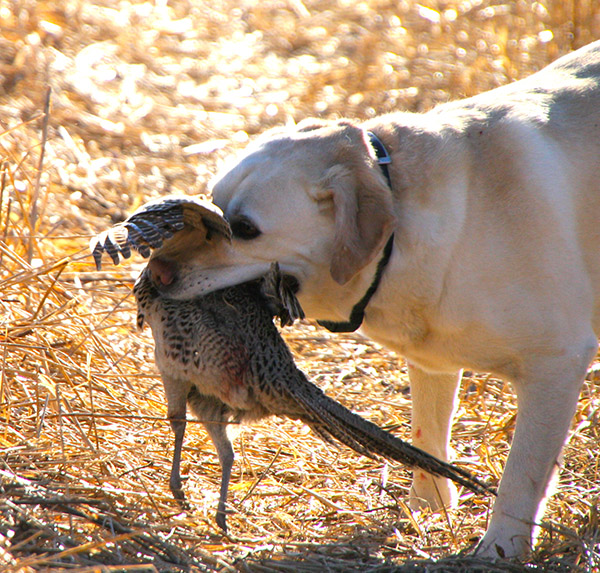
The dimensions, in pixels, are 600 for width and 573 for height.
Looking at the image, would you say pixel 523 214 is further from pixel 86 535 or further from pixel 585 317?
pixel 86 535

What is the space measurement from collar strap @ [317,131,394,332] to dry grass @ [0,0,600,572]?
0.68 meters

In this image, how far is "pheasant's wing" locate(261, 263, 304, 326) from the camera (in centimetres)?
266

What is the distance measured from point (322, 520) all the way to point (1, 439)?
1157 millimetres

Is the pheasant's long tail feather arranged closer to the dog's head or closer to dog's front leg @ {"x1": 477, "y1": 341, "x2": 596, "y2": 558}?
dog's front leg @ {"x1": 477, "y1": 341, "x2": 596, "y2": 558}

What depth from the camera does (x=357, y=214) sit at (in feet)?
8.89

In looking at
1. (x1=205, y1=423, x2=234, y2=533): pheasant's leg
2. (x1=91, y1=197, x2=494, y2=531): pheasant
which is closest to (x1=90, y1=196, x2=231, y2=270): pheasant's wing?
(x1=91, y1=197, x2=494, y2=531): pheasant

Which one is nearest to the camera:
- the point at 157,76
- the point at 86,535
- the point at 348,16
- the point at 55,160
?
the point at 86,535

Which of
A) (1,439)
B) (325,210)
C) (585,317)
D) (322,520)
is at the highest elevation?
(325,210)

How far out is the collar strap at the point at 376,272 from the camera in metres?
2.82

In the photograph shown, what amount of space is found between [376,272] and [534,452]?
741 mm

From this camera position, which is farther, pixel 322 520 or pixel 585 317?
pixel 322 520

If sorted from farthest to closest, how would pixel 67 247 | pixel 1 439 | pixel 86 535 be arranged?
pixel 67 247 → pixel 1 439 → pixel 86 535

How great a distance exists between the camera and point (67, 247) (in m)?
5.31

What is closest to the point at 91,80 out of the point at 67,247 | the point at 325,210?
the point at 67,247
